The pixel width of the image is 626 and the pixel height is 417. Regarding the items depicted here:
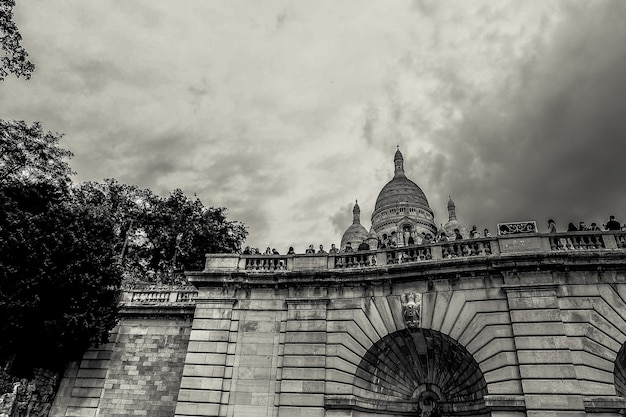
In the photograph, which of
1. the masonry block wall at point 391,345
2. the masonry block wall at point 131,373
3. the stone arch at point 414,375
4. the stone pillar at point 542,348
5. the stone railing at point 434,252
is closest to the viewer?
the stone pillar at point 542,348

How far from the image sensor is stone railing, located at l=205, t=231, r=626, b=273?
1588 cm

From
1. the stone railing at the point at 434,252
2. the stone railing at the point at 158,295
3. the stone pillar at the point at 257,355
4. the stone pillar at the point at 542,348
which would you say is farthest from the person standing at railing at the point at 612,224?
the stone railing at the point at 158,295

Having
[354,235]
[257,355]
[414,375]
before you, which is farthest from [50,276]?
[354,235]

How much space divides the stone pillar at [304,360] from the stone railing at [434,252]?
5.48ft

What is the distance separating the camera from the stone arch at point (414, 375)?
16.2m

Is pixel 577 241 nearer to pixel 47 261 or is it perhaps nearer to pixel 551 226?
Result: pixel 551 226

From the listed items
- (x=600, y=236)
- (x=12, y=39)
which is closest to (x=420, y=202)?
(x=600, y=236)

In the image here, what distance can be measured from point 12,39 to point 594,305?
20974 millimetres

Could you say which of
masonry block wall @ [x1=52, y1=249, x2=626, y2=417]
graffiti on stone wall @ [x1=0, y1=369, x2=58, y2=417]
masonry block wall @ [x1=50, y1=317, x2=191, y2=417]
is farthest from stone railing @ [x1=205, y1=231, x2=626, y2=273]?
graffiti on stone wall @ [x1=0, y1=369, x2=58, y2=417]

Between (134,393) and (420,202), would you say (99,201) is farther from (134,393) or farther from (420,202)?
(420,202)

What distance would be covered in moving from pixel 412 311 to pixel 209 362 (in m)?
7.79

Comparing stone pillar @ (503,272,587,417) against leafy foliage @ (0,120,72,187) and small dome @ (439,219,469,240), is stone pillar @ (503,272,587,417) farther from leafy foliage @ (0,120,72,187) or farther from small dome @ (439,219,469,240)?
small dome @ (439,219,469,240)

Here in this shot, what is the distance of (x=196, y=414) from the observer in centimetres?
1625

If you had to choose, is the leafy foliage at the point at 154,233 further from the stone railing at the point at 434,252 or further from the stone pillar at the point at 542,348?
the stone pillar at the point at 542,348
